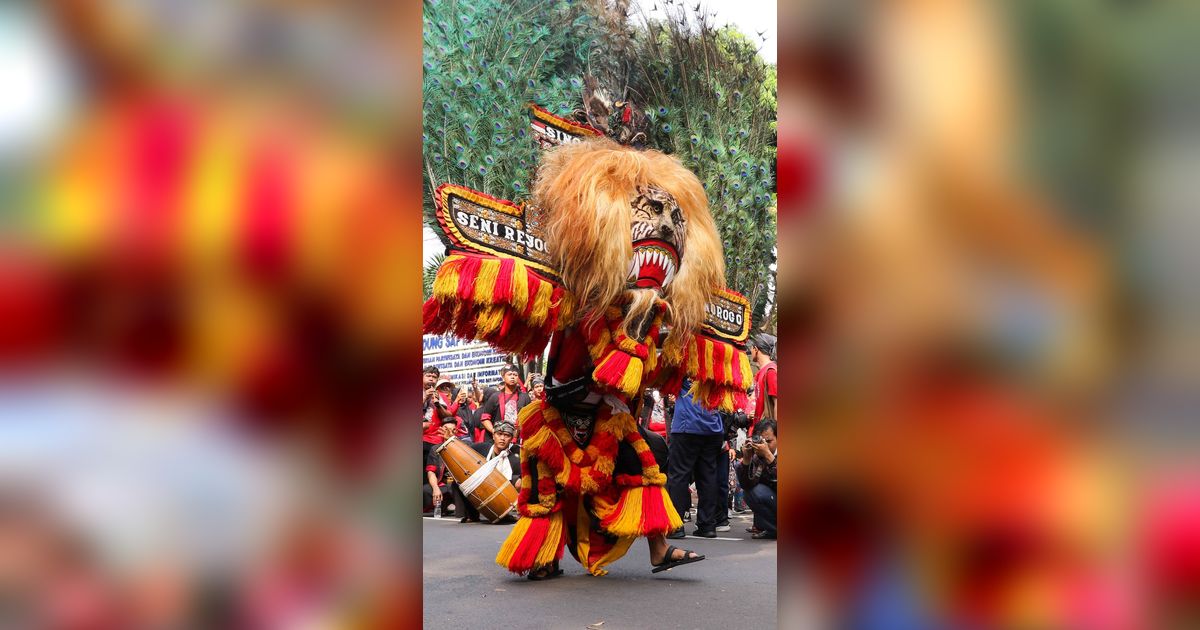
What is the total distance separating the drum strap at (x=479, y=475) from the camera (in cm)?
791

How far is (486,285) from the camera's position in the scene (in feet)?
Answer: 14.7

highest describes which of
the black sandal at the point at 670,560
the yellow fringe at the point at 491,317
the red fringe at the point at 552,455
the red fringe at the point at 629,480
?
the yellow fringe at the point at 491,317

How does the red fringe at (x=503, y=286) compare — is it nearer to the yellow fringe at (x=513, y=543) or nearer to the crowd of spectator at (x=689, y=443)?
the yellow fringe at (x=513, y=543)

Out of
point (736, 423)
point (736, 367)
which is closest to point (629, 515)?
point (736, 367)

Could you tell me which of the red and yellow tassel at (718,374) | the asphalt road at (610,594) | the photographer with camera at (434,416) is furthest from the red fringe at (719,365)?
the photographer with camera at (434,416)

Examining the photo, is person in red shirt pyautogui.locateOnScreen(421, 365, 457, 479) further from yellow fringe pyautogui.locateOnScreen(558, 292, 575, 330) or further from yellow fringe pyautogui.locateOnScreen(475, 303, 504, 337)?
yellow fringe pyautogui.locateOnScreen(475, 303, 504, 337)

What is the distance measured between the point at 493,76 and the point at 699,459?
4.22 metres

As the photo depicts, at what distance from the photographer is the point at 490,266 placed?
14.8 ft

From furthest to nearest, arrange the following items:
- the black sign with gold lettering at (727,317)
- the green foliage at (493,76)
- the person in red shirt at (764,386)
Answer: the green foliage at (493,76) → the person in red shirt at (764,386) → the black sign with gold lettering at (727,317)

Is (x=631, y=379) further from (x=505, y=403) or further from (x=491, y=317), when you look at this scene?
(x=505, y=403)

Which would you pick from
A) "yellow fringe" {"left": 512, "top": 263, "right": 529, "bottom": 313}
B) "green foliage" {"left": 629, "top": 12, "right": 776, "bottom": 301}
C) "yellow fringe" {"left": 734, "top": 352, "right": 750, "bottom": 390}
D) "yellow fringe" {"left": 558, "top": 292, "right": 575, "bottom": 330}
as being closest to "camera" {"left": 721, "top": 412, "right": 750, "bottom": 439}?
"green foliage" {"left": 629, "top": 12, "right": 776, "bottom": 301}
